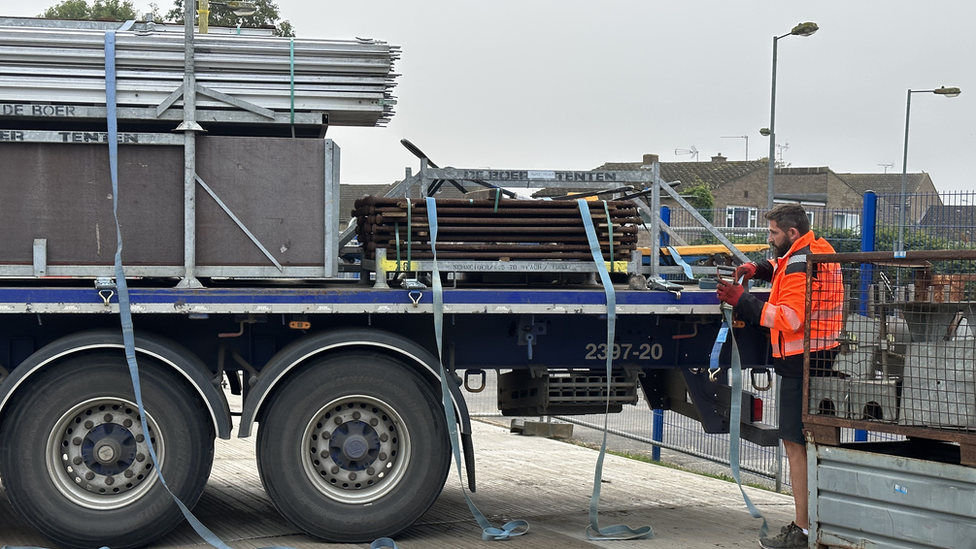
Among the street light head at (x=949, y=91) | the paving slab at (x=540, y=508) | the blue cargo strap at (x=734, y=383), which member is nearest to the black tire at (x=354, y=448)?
the paving slab at (x=540, y=508)

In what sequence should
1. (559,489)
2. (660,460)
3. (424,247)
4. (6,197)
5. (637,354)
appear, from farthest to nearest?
(660,460) → (559,489) → (637,354) → (424,247) → (6,197)

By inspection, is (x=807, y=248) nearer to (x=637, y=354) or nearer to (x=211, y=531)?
(x=637, y=354)

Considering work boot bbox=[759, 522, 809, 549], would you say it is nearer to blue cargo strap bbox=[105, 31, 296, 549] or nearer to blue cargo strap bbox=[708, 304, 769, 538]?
blue cargo strap bbox=[708, 304, 769, 538]

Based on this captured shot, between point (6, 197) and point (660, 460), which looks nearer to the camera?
point (6, 197)

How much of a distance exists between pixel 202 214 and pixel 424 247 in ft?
4.46

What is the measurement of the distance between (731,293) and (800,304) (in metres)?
0.42

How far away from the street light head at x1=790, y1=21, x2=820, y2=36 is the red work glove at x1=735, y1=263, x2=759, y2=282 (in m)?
12.0

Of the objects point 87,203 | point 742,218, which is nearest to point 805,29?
point 742,218

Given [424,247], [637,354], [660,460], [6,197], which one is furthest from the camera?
[660,460]

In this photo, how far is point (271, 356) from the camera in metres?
6.69

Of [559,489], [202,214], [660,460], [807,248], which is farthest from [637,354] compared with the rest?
[660,460]

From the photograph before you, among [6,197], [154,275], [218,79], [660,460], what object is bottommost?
[660,460]

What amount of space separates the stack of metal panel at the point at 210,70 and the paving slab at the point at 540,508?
2703mm

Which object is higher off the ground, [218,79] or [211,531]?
[218,79]
